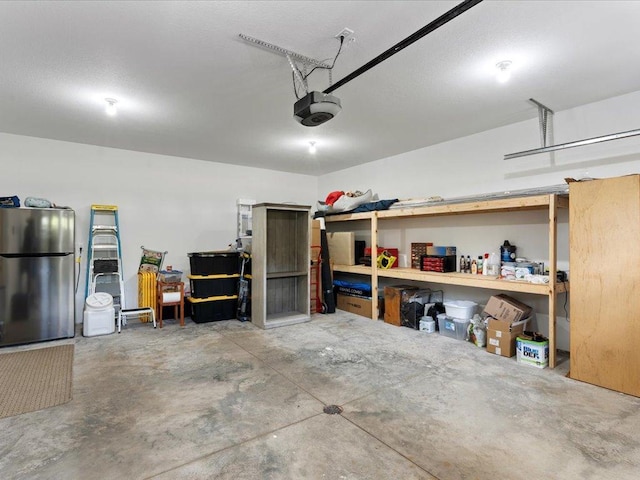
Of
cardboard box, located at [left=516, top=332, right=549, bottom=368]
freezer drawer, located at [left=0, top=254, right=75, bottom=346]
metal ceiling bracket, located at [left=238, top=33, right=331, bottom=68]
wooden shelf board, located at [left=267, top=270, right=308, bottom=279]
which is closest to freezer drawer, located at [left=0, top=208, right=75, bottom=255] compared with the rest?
freezer drawer, located at [left=0, top=254, right=75, bottom=346]

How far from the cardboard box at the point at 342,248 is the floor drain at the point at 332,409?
3.51 metres

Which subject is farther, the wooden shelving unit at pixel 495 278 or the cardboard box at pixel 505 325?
the cardboard box at pixel 505 325

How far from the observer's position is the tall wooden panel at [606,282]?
277cm


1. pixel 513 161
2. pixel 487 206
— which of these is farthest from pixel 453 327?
pixel 513 161


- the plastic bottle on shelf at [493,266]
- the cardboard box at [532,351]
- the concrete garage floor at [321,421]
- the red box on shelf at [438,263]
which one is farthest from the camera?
the red box on shelf at [438,263]

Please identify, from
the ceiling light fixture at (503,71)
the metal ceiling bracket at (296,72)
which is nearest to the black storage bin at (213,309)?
the metal ceiling bracket at (296,72)

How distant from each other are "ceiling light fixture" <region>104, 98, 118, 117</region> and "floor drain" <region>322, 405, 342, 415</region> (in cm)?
360

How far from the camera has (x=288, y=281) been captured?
18.3 ft

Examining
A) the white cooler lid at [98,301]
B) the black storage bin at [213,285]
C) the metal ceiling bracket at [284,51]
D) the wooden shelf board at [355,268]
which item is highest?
the metal ceiling bracket at [284,51]

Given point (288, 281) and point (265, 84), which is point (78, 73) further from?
point (288, 281)

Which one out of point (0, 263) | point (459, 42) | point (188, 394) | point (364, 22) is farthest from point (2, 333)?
point (459, 42)

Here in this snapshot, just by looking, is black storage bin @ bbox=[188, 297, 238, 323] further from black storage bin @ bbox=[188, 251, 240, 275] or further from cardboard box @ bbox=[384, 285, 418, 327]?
cardboard box @ bbox=[384, 285, 418, 327]

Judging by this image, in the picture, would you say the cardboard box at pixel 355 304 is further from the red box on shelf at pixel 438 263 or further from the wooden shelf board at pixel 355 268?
the red box on shelf at pixel 438 263

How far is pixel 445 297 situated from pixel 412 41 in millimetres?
3763
